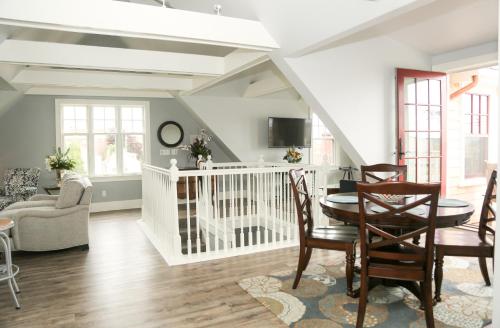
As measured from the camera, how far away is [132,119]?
729cm

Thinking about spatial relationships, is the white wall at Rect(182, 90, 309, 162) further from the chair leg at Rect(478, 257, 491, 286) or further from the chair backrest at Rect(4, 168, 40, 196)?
the chair leg at Rect(478, 257, 491, 286)

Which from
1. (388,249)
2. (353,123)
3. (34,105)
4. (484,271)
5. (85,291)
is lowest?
(85,291)

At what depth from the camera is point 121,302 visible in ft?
9.48

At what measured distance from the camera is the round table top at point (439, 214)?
2.35m

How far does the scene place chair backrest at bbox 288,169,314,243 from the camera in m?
2.95

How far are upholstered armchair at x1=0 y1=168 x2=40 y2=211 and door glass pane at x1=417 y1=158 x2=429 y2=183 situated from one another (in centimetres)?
589

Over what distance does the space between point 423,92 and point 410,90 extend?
0.21 metres

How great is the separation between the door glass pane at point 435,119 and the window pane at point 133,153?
5.33 m

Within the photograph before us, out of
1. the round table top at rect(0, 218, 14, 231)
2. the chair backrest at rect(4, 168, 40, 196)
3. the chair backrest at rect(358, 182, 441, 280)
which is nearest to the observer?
the chair backrest at rect(358, 182, 441, 280)

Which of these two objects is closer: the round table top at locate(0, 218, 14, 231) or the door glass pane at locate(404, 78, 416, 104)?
the round table top at locate(0, 218, 14, 231)

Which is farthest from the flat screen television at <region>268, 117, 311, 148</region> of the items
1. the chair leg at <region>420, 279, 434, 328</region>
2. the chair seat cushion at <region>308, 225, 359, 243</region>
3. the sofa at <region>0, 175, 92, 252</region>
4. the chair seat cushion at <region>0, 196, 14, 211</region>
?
the chair leg at <region>420, 279, 434, 328</region>

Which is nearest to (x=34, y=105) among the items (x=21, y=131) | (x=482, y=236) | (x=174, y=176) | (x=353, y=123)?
(x=21, y=131)

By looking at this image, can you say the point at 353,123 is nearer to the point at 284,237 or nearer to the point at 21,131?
the point at 284,237

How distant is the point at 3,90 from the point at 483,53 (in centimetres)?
684
